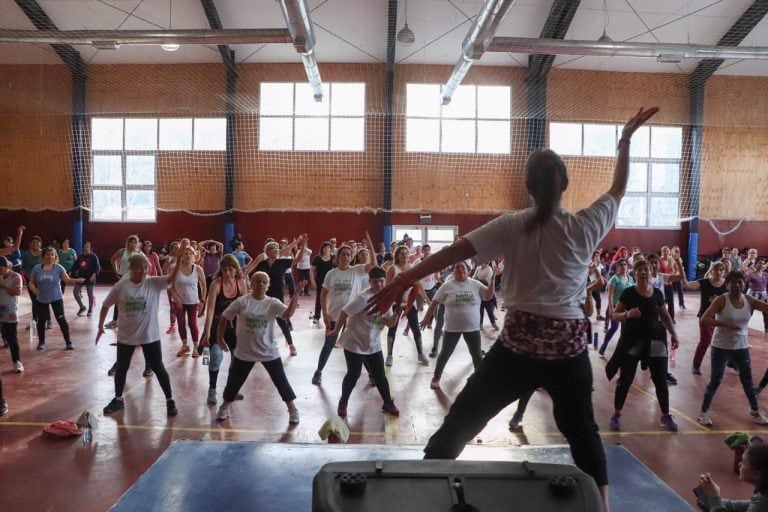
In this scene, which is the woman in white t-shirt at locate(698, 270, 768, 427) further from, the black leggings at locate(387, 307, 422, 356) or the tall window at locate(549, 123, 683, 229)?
the tall window at locate(549, 123, 683, 229)

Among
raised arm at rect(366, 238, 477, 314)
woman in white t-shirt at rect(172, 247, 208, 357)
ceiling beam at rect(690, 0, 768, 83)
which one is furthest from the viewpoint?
ceiling beam at rect(690, 0, 768, 83)

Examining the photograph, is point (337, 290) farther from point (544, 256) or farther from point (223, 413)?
point (544, 256)

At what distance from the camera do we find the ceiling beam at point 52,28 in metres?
14.8

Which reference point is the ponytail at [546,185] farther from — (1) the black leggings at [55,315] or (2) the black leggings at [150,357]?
(1) the black leggings at [55,315]

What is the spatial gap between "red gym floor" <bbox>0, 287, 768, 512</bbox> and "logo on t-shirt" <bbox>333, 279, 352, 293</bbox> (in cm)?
119

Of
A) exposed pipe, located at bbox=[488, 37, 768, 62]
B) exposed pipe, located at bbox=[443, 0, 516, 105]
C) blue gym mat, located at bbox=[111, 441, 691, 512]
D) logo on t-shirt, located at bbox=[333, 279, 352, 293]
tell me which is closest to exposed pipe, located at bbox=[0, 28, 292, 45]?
exposed pipe, located at bbox=[443, 0, 516, 105]

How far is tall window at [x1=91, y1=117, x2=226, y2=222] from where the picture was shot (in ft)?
58.6

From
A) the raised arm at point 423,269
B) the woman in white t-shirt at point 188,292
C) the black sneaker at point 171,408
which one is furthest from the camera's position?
the woman in white t-shirt at point 188,292

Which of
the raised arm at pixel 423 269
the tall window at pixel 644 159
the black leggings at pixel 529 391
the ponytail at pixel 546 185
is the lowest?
the black leggings at pixel 529 391

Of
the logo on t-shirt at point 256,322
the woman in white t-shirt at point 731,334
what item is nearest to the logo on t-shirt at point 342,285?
the logo on t-shirt at point 256,322

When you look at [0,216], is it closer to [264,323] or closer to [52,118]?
[52,118]

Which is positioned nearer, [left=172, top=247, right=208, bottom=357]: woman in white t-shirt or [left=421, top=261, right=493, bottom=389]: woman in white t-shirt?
[left=421, top=261, right=493, bottom=389]: woman in white t-shirt

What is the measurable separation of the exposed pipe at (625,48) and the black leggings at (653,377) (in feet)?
29.6

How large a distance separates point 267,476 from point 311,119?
1537 cm
